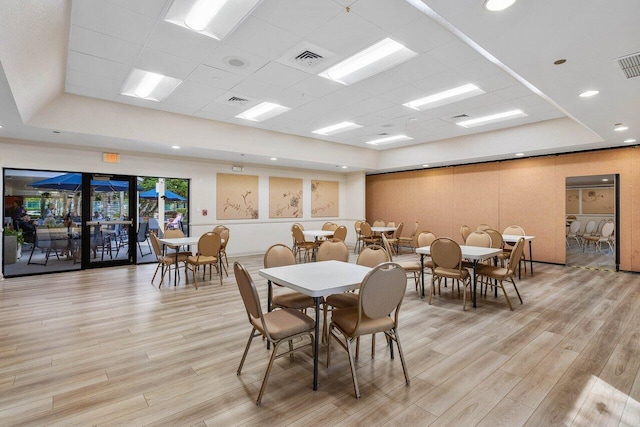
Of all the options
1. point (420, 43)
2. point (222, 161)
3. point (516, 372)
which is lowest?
point (516, 372)

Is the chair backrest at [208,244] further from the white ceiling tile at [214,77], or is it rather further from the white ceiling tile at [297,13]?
the white ceiling tile at [297,13]

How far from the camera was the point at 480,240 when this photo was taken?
18.8ft

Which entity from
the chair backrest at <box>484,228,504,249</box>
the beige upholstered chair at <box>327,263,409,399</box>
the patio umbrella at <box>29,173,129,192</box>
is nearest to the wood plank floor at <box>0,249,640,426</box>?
the beige upholstered chair at <box>327,263,409,399</box>

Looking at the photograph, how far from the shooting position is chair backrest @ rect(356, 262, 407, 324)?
7.56 ft

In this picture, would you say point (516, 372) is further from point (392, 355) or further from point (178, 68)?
point (178, 68)

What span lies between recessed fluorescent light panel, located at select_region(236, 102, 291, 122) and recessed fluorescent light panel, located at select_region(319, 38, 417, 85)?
1.82 meters

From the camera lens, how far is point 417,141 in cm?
912

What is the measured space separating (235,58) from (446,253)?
4.01 meters

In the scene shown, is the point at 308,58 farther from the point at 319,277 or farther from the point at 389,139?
the point at 389,139

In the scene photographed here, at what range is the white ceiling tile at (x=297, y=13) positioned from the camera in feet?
9.77

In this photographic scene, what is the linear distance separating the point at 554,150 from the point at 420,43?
5.62 meters

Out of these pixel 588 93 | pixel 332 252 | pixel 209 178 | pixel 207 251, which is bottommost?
pixel 207 251

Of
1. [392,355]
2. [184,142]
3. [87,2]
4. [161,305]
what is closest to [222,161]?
[184,142]

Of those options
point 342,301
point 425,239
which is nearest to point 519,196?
point 425,239
